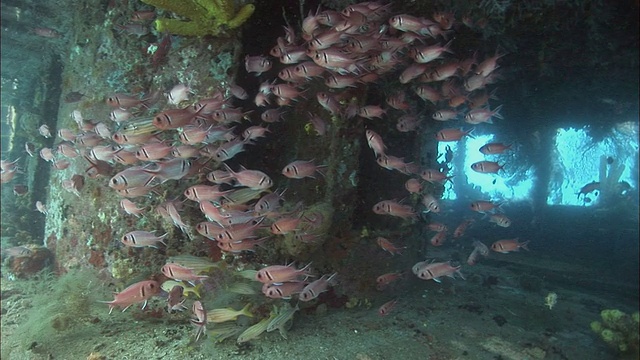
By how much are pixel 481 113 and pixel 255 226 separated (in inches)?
196

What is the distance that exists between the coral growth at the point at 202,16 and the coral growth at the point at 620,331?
871 cm

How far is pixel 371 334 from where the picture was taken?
584 cm

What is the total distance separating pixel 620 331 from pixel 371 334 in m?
4.94

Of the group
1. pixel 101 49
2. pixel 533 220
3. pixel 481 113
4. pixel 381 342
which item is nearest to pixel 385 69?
pixel 481 113

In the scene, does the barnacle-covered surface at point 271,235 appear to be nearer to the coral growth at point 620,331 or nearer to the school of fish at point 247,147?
the school of fish at point 247,147

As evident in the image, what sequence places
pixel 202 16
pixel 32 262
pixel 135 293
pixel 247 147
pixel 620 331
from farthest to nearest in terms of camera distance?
pixel 32 262 < pixel 247 147 < pixel 620 331 < pixel 202 16 < pixel 135 293

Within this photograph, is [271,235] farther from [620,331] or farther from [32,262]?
[620,331]

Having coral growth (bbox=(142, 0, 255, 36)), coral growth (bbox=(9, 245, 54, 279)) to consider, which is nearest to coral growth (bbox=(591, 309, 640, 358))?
coral growth (bbox=(142, 0, 255, 36))

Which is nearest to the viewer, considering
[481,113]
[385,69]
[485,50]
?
[385,69]

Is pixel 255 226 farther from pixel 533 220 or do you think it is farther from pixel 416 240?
pixel 533 220

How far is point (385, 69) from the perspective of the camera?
6469 millimetres

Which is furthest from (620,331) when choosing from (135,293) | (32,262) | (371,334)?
(32,262)

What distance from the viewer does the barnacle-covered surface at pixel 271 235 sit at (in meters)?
5.35

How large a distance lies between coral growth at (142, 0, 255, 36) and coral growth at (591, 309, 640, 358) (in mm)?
8712
